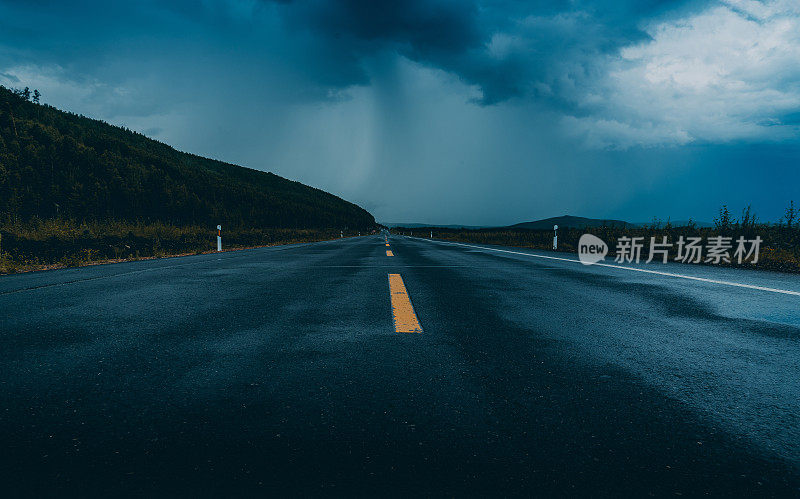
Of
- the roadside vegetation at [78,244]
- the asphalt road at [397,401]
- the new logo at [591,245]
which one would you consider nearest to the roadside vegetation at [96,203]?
the roadside vegetation at [78,244]

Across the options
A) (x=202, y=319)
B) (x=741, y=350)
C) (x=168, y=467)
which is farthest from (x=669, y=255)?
(x=168, y=467)

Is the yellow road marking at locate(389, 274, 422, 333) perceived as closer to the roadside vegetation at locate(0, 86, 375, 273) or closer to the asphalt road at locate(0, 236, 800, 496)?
the asphalt road at locate(0, 236, 800, 496)

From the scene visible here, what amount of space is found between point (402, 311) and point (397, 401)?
206cm

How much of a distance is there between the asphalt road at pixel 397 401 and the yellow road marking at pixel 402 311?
0.14 m

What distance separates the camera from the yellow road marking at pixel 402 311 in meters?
3.32

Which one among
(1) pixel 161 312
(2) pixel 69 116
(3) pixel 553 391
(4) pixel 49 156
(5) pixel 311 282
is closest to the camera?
(3) pixel 553 391

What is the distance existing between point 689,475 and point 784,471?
0.37 m

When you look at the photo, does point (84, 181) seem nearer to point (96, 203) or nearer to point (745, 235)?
point (96, 203)

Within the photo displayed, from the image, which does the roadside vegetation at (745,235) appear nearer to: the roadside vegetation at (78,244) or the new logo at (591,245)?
the new logo at (591,245)

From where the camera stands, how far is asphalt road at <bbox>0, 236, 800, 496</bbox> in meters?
1.36

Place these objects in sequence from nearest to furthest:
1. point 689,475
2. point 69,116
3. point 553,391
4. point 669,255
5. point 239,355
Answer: point 689,475 < point 553,391 < point 239,355 < point 669,255 < point 69,116

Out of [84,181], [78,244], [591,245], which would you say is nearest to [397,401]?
[78,244]

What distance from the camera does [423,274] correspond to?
7301 millimetres

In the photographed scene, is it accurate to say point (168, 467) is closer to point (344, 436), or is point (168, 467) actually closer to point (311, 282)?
point (344, 436)
